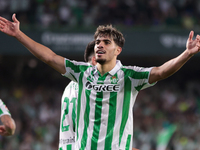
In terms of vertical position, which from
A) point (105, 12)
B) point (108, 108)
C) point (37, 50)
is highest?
point (105, 12)

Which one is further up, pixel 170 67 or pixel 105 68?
pixel 105 68

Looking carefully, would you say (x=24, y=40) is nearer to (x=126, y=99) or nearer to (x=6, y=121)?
(x=6, y=121)

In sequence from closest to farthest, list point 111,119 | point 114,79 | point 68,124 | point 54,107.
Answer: point 111,119 < point 114,79 < point 68,124 < point 54,107

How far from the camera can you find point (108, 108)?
4.09 metres

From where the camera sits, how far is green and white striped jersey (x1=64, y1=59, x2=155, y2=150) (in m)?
4.06

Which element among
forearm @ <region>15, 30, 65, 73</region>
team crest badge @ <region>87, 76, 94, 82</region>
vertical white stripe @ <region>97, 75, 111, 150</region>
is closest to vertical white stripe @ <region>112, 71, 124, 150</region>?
vertical white stripe @ <region>97, 75, 111, 150</region>

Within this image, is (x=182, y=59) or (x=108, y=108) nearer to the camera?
(x=182, y=59)

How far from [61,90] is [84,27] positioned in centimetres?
286

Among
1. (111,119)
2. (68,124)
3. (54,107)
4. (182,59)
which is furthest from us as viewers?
(54,107)

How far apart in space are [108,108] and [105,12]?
384 inches

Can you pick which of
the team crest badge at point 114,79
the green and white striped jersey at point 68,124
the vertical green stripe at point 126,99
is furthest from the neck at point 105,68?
the green and white striped jersey at point 68,124

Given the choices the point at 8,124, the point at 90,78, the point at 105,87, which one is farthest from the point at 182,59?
the point at 8,124

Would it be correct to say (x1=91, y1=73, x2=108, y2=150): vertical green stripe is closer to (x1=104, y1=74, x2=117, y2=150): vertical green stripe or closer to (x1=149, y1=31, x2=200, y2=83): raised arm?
(x1=104, y1=74, x2=117, y2=150): vertical green stripe

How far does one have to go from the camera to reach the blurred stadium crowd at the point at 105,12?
43.7ft
